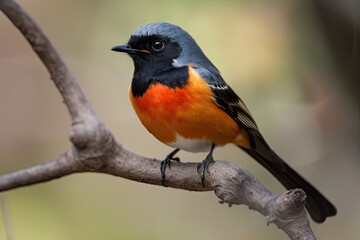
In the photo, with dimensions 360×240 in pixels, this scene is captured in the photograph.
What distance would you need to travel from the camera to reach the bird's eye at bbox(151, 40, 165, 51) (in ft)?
12.6

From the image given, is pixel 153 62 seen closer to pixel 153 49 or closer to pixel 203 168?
pixel 153 49

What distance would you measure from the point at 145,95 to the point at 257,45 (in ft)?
8.61

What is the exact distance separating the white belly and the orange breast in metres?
0.03

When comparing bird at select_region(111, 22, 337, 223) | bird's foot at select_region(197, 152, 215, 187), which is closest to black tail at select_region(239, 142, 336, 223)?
bird at select_region(111, 22, 337, 223)

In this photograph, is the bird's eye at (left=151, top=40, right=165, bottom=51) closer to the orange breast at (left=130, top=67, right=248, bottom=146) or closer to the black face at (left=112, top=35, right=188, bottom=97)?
the black face at (left=112, top=35, right=188, bottom=97)

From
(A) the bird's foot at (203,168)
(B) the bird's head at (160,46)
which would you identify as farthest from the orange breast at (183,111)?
(A) the bird's foot at (203,168)

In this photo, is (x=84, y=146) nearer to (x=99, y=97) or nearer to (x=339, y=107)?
(x=339, y=107)

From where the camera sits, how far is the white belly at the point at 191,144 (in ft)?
12.1

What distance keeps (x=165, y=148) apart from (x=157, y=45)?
103 inches

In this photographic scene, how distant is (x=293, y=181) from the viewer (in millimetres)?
4027

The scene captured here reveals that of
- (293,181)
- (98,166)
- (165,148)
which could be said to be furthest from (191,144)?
(165,148)

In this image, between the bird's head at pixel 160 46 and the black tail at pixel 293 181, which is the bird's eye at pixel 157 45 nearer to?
the bird's head at pixel 160 46

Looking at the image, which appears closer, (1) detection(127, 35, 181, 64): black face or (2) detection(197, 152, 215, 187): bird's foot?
(2) detection(197, 152, 215, 187): bird's foot

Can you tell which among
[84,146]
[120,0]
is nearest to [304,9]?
[120,0]
